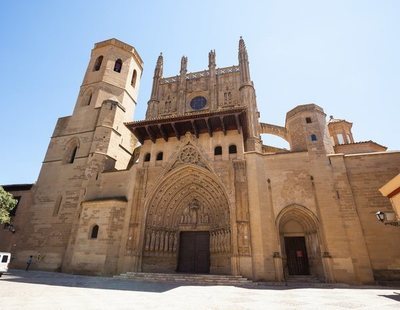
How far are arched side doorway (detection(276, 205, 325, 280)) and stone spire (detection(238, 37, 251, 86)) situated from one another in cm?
1338

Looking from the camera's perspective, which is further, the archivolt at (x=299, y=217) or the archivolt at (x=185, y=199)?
the archivolt at (x=185, y=199)

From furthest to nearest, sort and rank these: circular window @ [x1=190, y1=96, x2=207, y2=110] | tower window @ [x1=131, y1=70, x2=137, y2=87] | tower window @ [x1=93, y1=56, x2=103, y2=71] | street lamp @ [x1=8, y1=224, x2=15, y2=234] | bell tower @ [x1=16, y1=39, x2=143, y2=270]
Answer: circular window @ [x1=190, y1=96, x2=207, y2=110]
tower window @ [x1=131, y1=70, x2=137, y2=87]
tower window @ [x1=93, y1=56, x2=103, y2=71]
street lamp @ [x1=8, y1=224, x2=15, y2=234]
bell tower @ [x1=16, y1=39, x2=143, y2=270]

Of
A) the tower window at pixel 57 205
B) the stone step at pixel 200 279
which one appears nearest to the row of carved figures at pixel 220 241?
the stone step at pixel 200 279

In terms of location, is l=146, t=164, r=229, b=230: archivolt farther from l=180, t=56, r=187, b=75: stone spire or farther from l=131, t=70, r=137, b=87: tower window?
l=180, t=56, r=187, b=75: stone spire

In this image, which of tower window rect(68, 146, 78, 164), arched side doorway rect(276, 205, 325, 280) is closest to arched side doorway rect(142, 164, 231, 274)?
arched side doorway rect(276, 205, 325, 280)

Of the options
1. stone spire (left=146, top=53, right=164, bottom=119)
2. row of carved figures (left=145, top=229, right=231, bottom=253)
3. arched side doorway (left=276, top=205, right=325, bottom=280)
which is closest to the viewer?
arched side doorway (left=276, top=205, right=325, bottom=280)

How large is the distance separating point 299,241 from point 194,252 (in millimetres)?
5478

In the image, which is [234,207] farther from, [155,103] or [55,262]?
[155,103]

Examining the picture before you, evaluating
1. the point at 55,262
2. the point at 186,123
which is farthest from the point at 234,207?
the point at 55,262

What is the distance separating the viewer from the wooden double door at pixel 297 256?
10875 mm

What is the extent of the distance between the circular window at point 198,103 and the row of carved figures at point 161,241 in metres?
13.7

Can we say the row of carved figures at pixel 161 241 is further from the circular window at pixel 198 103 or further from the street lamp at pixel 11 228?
the circular window at pixel 198 103

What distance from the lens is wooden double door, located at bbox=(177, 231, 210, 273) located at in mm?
11609

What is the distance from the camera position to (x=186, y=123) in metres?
13.8
